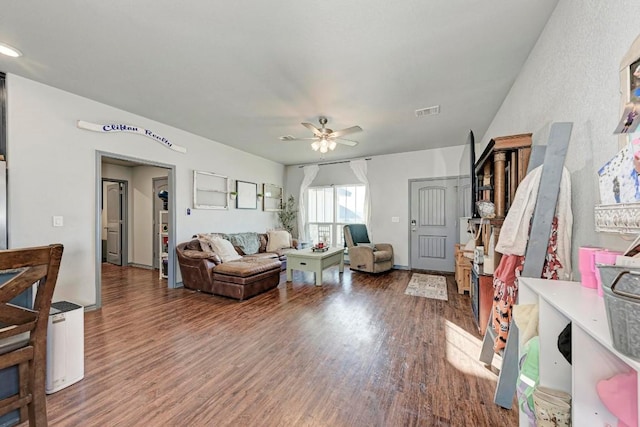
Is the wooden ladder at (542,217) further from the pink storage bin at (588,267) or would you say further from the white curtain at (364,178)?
the white curtain at (364,178)

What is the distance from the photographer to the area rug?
3873 mm

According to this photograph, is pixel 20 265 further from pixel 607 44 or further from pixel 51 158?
pixel 607 44

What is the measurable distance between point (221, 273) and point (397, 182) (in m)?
4.14

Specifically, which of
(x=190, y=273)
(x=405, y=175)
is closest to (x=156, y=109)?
(x=190, y=273)

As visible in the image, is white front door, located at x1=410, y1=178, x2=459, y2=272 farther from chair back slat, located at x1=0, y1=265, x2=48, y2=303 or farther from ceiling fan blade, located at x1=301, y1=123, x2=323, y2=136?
chair back slat, located at x1=0, y1=265, x2=48, y2=303

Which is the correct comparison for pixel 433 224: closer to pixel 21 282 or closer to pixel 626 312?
pixel 626 312

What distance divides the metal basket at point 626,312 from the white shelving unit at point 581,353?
0.03 meters

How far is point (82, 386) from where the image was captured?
1.83m

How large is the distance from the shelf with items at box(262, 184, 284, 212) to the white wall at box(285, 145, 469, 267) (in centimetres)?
191

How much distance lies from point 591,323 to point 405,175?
5237 millimetres

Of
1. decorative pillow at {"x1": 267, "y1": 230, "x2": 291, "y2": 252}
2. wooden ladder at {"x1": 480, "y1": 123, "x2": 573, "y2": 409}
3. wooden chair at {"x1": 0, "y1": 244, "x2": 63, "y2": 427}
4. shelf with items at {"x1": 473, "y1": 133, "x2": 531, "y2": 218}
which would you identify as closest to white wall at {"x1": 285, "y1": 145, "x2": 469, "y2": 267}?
decorative pillow at {"x1": 267, "y1": 230, "x2": 291, "y2": 252}

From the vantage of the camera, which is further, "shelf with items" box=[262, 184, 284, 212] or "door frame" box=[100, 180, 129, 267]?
"shelf with items" box=[262, 184, 284, 212]

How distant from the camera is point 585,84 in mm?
1384

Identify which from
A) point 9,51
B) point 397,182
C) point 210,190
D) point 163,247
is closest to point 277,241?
point 210,190
